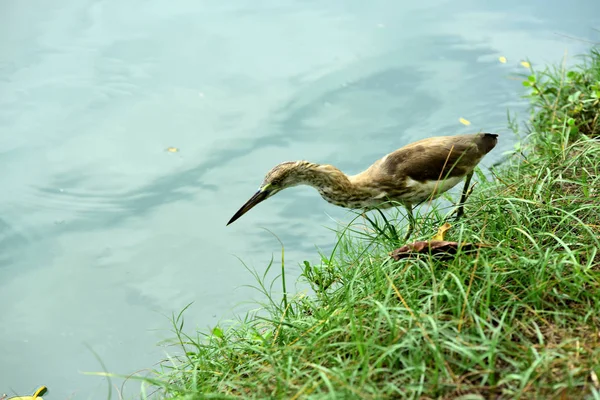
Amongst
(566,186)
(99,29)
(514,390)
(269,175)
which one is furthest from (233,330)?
(99,29)

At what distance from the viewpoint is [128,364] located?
5.12m

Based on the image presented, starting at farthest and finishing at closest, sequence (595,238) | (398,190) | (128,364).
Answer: (128,364) < (398,190) < (595,238)

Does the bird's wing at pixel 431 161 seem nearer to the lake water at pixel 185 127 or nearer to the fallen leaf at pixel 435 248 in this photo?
the fallen leaf at pixel 435 248

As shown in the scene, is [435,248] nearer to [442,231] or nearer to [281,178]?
[442,231]

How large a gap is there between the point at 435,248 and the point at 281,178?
1209 millimetres

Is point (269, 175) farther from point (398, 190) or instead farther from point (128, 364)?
point (128, 364)

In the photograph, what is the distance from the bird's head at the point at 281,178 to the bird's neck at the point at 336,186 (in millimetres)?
41

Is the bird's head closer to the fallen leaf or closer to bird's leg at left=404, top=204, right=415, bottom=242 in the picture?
bird's leg at left=404, top=204, right=415, bottom=242

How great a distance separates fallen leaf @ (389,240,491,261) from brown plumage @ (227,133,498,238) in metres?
0.77

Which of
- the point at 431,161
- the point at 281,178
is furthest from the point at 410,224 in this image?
the point at 281,178

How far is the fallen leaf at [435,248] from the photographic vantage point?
11.5 feet

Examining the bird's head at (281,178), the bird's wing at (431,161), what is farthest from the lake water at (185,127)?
the bird's wing at (431,161)

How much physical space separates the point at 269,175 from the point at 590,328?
204 centimetres

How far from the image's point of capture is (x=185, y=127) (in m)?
7.35
